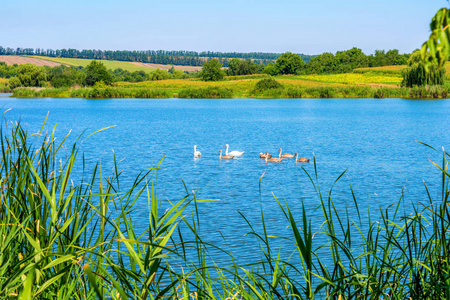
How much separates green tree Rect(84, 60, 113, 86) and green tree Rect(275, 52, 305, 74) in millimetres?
45263

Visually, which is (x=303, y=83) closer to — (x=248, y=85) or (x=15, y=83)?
(x=248, y=85)

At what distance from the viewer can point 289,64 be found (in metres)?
112

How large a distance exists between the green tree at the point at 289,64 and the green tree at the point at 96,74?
45.3m

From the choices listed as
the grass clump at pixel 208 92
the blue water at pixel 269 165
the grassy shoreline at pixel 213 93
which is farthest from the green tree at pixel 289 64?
the blue water at pixel 269 165

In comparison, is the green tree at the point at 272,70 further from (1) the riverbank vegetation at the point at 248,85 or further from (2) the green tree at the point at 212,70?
(2) the green tree at the point at 212,70

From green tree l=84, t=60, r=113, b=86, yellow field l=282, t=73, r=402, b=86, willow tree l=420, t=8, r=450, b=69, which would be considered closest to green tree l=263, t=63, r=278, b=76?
yellow field l=282, t=73, r=402, b=86

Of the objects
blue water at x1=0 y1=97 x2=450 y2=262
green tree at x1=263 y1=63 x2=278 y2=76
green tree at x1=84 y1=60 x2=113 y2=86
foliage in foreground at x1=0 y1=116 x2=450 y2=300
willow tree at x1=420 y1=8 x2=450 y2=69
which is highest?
green tree at x1=263 y1=63 x2=278 y2=76

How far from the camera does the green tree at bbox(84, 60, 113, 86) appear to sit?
261 ft

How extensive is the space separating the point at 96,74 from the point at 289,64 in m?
48.7

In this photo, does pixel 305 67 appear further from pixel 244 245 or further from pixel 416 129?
pixel 244 245

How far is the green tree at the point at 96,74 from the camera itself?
79438 mm

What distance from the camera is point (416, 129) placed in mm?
28875

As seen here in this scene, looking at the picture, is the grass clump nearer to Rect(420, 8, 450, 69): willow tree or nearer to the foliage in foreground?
the foliage in foreground

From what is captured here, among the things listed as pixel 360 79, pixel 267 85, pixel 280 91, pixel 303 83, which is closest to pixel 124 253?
pixel 280 91
